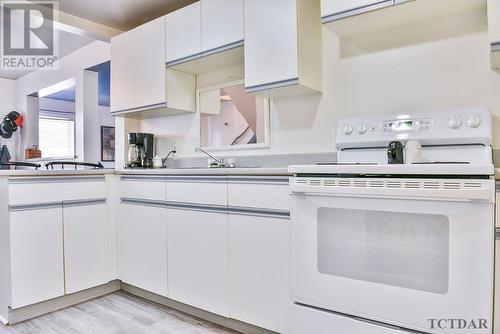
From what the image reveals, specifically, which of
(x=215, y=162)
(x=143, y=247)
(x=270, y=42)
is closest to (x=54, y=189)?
(x=143, y=247)

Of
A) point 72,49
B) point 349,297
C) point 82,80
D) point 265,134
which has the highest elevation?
point 72,49

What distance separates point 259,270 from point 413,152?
3.09 ft

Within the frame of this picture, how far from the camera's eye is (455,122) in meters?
1.59

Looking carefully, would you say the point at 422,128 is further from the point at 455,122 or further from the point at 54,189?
the point at 54,189

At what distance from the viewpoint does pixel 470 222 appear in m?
1.14

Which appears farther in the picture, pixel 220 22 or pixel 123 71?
pixel 123 71

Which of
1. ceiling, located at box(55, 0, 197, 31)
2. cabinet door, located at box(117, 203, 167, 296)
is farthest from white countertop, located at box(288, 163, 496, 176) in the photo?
ceiling, located at box(55, 0, 197, 31)

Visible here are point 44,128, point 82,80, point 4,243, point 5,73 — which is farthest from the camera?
point 44,128

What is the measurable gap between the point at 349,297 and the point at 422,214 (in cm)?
43

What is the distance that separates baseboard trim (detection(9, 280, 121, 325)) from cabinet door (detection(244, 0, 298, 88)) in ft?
5.95

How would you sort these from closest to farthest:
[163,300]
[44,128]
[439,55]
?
1. [439,55]
2. [163,300]
3. [44,128]

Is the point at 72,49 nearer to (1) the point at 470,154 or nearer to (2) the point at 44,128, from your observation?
(2) the point at 44,128

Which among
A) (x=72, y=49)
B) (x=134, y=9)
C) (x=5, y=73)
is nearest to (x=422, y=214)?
(x=134, y=9)

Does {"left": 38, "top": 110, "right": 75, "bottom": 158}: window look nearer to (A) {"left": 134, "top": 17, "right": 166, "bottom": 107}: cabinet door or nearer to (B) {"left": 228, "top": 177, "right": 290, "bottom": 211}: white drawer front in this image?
(A) {"left": 134, "top": 17, "right": 166, "bottom": 107}: cabinet door
